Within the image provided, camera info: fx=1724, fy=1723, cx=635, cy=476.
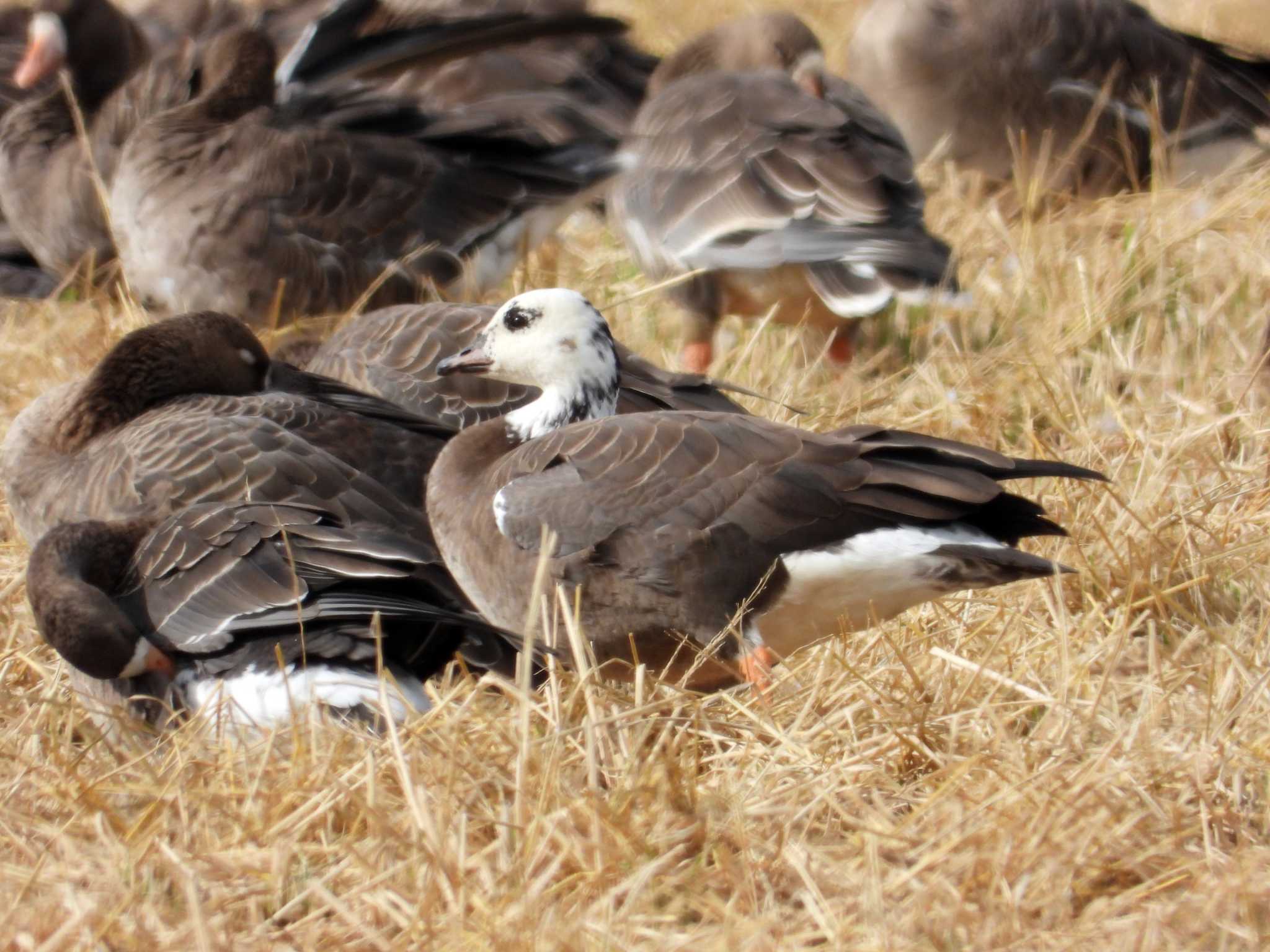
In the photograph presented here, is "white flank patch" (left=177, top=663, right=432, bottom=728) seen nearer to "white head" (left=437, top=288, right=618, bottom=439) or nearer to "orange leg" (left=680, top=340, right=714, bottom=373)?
"white head" (left=437, top=288, right=618, bottom=439)

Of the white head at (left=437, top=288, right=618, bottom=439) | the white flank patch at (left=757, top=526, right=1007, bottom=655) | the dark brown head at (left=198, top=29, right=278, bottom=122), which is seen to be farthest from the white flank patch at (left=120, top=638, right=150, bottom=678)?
the dark brown head at (left=198, top=29, right=278, bottom=122)

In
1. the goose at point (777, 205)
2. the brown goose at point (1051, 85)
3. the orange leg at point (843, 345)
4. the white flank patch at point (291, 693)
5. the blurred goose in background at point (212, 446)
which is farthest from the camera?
the brown goose at point (1051, 85)

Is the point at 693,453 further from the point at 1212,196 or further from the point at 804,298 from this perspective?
the point at 1212,196

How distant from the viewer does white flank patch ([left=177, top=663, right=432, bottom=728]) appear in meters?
3.35

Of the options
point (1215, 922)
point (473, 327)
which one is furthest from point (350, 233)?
point (1215, 922)

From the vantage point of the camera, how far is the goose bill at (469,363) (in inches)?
165

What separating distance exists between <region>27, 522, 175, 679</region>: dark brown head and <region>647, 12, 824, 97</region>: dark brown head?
3524mm

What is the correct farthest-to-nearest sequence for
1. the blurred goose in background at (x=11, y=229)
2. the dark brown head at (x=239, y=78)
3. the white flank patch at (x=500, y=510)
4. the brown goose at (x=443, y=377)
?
the blurred goose in background at (x=11, y=229) < the dark brown head at (x=239, y=78) < the brown goose at (x=443, y=377) < the white flank patch at (x=500, y=510)

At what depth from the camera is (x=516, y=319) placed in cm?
414

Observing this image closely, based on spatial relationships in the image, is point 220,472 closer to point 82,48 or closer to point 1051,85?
point 82,48

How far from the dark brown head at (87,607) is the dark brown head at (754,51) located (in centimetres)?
352

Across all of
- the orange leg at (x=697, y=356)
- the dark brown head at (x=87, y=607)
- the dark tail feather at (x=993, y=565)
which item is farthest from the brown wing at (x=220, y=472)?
the orange leg at (x=697, y=356)

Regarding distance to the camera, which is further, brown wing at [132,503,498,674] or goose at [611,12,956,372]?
goose at [611,12,956,372]

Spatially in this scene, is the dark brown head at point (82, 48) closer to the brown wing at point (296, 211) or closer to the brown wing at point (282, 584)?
the brown wing at point (296, 211)
